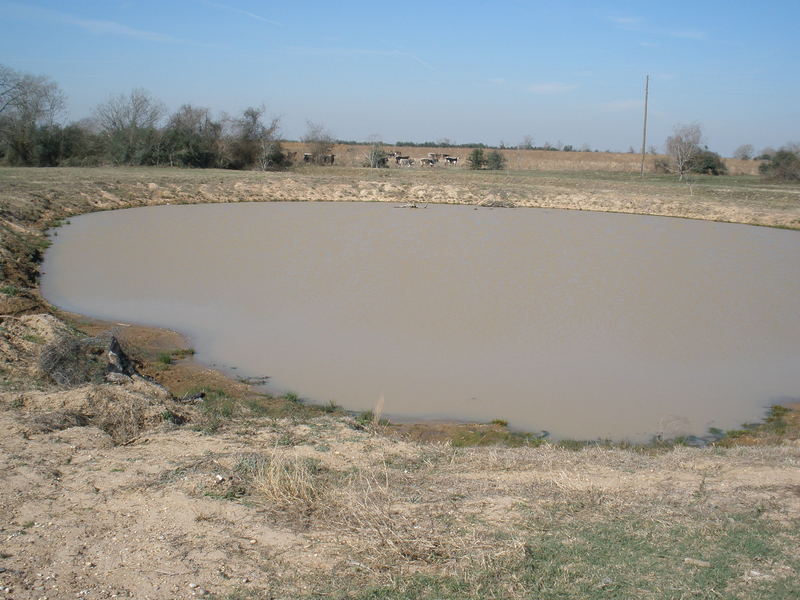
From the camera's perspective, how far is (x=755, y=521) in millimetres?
4340

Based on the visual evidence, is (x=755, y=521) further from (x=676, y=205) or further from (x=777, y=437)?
(x=676, y=205)

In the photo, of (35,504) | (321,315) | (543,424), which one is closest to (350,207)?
(321,315)

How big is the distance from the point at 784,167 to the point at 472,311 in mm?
35895

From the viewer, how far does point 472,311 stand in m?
12.9

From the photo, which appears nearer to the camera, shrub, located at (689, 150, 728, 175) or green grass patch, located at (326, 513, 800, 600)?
green grass patch, located at (326, 513, 800, 600)

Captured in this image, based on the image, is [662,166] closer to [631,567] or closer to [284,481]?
[284,481]

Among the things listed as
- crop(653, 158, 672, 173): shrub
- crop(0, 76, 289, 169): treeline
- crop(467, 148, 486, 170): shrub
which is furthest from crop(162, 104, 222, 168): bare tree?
crop(653, 158, 672, 173): shrub

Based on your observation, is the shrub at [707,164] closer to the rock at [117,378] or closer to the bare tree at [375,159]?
the bare tree at [375,159]

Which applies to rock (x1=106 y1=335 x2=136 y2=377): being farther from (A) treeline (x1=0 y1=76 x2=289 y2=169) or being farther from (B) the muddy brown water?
(A) treeline (x1=0 y1=76 x2=289 y2=169)

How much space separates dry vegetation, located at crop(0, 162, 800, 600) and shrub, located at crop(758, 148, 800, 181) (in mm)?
37379

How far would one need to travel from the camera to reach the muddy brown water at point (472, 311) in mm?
8875

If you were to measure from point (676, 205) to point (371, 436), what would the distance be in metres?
28.3

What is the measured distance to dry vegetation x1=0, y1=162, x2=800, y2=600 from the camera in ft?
11.7

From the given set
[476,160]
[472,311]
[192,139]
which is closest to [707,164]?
[476,160]
